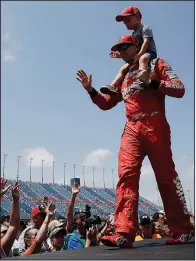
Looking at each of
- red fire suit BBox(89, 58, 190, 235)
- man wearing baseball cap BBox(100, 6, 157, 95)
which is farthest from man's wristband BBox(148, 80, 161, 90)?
man wearing baseball cap BBox(100, 6, 157, 95)

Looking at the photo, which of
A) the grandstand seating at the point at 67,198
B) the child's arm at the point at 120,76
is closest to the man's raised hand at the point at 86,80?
the child's arm at the point at 120,76

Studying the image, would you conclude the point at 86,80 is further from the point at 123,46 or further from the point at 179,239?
the point at 179,239

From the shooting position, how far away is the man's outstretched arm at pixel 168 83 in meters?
2.82

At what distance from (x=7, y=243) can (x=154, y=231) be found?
3.79 m

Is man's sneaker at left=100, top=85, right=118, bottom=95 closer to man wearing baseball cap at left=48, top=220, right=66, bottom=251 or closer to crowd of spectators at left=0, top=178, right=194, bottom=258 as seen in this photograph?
crowd of spectators at left=0, top=178, right=194, bottom=258

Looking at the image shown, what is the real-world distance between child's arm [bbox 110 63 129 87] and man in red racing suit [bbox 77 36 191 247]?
0.21 metres

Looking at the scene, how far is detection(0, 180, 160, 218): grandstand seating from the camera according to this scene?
40.9 m

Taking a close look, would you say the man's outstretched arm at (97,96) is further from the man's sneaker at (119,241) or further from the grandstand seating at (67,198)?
the grandstand seating at (67,198)

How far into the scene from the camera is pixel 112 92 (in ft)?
10.1

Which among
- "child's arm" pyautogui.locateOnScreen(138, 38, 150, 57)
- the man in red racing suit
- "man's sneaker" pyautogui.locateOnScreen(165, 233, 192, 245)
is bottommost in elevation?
"man's sneaker" pyautogui.locateOnScreen(165, 233, 192, 245)

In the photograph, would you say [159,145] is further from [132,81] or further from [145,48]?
[145,48]

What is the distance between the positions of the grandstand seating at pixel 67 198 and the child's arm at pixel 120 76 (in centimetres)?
3549

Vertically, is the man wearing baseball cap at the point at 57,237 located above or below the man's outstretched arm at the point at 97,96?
below

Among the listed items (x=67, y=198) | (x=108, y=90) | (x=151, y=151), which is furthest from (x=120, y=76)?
(x=67, y=198)
